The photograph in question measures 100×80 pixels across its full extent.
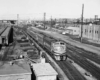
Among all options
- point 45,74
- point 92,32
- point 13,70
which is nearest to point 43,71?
point 45,74

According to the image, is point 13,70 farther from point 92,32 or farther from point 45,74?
point 92,32

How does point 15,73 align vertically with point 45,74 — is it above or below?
above

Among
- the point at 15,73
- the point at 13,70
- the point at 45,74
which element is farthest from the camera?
the point at 45,74

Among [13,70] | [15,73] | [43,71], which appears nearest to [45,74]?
[43,71]

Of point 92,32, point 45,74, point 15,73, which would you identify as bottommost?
point 45,74

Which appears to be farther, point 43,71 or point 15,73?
point 43,71

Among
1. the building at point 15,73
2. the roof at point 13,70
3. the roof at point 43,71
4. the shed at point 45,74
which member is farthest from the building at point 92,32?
the building at point 15,73

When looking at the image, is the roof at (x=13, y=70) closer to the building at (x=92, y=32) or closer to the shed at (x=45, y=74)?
the shed at (x=45, y=74)

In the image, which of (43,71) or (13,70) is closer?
(13,70)

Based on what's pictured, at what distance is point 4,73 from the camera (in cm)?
1289

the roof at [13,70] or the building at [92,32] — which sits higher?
the building at [92,32]

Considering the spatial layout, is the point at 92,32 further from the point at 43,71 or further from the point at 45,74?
the point at 45,74

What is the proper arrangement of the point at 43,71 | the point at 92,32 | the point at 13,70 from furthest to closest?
the point at 92,32 → the point at 43,71 → the point at 13,70

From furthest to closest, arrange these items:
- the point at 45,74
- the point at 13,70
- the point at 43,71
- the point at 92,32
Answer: the point at 92,32
the point at 43,71
the point at 45,74
the point at 13,70
